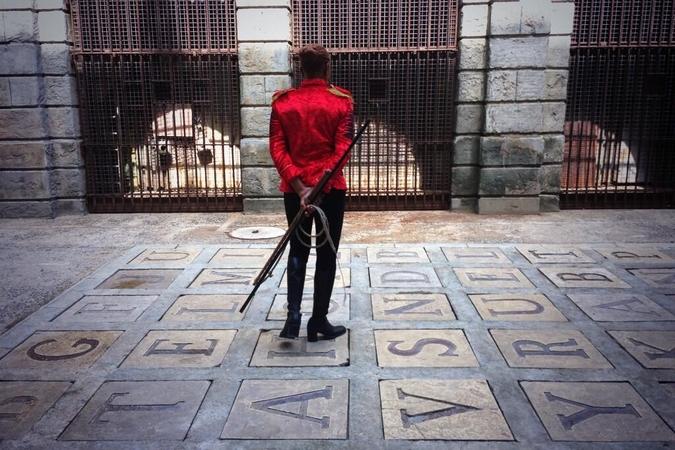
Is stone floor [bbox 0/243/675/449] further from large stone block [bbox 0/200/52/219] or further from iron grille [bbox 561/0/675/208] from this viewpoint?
large stone block [bbox 0/200/52/219]

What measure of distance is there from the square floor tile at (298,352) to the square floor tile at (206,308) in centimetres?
54

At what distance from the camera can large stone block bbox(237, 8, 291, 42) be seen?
809cm

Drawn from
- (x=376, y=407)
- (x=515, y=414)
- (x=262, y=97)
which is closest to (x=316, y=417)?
(x=376, y=407)

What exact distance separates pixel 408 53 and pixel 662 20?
3.89 meters

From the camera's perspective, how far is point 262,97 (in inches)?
326

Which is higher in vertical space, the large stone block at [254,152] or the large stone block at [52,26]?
the large stone block at [52,26]

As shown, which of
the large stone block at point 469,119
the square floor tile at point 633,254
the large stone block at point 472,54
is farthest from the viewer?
the large stone block at point 469,119

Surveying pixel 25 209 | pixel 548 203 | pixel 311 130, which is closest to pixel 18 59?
pixel 25 209

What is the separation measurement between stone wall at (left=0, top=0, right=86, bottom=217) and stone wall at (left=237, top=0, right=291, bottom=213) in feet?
8.83

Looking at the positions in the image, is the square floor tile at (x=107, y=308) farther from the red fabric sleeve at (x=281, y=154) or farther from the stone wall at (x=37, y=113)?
the stone wall at (x=37, y=113)

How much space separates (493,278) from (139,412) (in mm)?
3557

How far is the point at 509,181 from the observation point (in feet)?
27.6

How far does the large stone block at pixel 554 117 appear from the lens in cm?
825

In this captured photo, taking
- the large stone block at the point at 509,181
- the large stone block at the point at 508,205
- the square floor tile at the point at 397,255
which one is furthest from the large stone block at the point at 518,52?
the square floor tile at the point at 397,255
